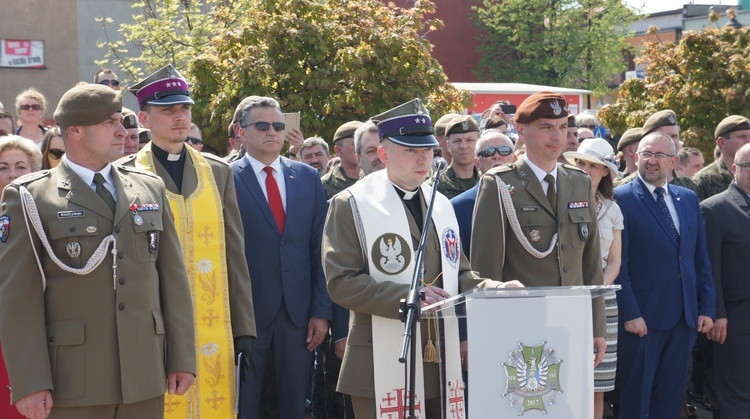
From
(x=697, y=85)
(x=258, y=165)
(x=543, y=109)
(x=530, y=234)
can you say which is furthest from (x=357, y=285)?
(x=697, y=85)

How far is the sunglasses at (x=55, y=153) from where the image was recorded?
700 cm

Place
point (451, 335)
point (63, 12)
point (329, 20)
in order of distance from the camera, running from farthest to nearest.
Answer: point (63, 12) < point (329, 20) < point (451, 335)

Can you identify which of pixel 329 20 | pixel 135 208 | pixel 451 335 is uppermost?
pixel 329 20

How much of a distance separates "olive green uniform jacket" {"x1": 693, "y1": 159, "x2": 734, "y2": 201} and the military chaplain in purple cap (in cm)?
497

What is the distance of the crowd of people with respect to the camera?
14.4 ft

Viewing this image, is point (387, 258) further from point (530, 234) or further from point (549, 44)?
point (549, 44)

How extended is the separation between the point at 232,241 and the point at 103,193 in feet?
4.31

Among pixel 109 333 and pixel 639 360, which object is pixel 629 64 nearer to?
pixel 639 360

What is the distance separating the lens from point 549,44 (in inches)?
1984

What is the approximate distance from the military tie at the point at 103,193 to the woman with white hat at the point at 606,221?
3704 mm

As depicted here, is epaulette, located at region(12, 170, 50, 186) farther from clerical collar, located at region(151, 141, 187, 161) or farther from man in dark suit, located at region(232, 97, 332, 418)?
man in dark suit, located at region(232, 97, 332, 418)

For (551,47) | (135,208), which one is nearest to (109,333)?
(135,208)

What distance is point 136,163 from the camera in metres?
5.67

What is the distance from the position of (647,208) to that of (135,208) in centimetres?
433
